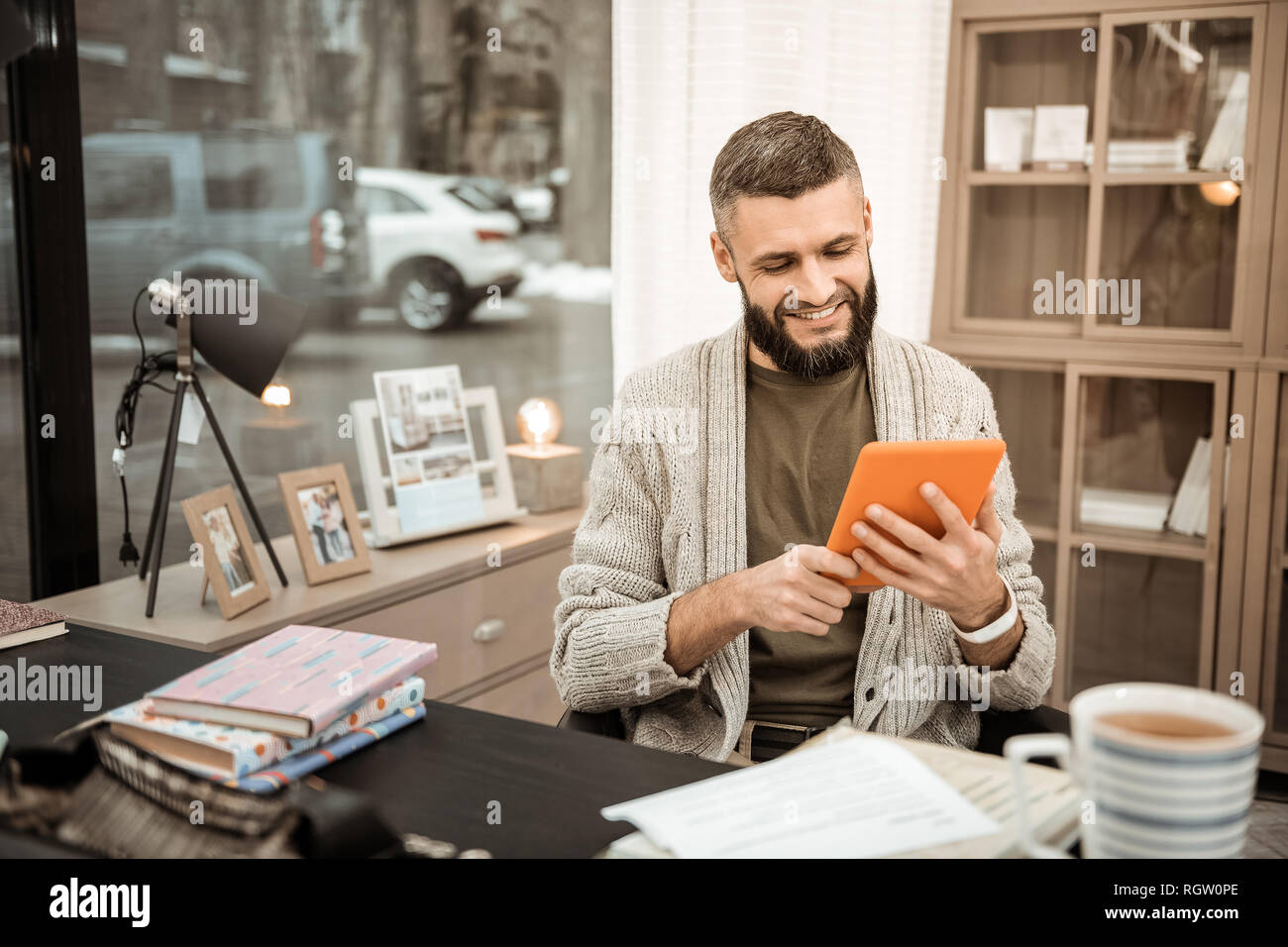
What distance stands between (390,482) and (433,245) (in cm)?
92

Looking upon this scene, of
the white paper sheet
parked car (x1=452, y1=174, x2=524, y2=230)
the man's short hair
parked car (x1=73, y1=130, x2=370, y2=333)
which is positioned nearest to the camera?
the white paper sheet

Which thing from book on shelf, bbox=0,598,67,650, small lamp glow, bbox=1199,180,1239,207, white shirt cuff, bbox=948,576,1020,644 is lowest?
book on shelf, bbox=0,598,67,650

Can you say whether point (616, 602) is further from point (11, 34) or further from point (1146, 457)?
point (1146, 457)

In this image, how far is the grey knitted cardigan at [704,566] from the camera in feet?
5.12

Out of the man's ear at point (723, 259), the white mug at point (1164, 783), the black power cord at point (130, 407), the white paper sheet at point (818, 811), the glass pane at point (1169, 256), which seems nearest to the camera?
the white mug at point (1164, 783)

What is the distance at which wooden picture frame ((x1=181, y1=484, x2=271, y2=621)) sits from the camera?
1.96 metres

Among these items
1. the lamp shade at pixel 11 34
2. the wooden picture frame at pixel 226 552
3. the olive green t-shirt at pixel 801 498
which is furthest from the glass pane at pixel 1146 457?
the lamp shade at pixel 11 34

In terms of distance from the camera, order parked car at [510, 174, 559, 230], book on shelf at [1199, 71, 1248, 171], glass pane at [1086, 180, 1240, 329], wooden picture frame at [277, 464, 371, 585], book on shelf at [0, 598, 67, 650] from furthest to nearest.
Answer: parked car at [510, 174, 559, 230]
glass pane at [1086, 180, 1240, 329]
book on shelf at [1199, 71, 1248, 171]
wooden picture frame at [277, 464, 371, 585]
book on shelf at [0, 598, 67, 650]

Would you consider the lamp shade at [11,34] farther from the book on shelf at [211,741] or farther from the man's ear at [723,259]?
the man's ear at [723,259]

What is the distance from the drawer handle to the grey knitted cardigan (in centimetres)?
76

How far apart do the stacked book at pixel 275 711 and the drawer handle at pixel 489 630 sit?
1.13m

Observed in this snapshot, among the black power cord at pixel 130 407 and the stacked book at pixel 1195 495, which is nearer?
the black power cord at pixel 130 407

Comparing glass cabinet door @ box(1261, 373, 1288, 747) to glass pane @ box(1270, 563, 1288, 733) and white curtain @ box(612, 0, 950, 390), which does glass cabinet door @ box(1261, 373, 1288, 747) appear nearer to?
glass pane @ box(1270, 563, 1288, 733)

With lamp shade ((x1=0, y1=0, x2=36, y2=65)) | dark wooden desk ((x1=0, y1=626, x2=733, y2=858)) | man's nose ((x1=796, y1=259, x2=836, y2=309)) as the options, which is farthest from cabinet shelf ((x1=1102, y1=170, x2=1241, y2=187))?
lamp shade ((x1=0, y1=0, x2=36, y2=65))
